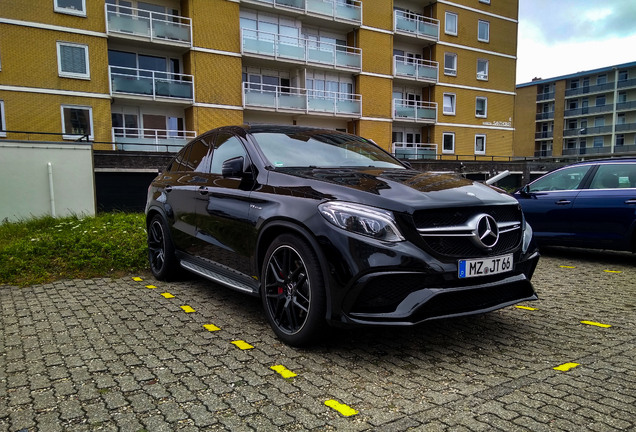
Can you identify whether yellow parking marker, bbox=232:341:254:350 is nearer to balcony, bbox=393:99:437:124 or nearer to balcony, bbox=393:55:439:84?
balcony, bbox=393:99:437:124

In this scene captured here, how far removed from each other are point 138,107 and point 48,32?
5195mm

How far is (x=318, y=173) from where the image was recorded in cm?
365

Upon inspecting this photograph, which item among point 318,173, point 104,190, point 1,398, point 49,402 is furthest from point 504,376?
point 104,190

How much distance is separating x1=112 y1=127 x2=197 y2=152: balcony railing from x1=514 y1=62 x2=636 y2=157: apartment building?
199 feet

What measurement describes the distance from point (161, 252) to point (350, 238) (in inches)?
137

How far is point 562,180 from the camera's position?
295 inches

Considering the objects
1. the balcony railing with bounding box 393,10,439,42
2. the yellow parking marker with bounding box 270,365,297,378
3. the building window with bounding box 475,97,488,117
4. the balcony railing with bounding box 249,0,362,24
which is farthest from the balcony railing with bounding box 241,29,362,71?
the yellow parking marker with bounding box 270,365,297,378

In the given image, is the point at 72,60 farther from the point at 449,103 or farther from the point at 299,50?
the point at 449,103

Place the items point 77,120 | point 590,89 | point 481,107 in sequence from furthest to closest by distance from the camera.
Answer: point 590,89
point 481,107
point 77,120

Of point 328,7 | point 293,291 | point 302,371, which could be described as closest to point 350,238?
point 293,291

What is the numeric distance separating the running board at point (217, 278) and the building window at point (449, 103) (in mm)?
33091

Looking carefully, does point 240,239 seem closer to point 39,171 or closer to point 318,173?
point 318,173

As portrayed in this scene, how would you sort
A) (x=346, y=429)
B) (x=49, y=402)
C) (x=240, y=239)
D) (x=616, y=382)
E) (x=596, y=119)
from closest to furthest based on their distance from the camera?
(x=346, y=429) → (x=49, y=402) → (x=616, y=382) → (x=240, y=239) → (x=596, y=119)

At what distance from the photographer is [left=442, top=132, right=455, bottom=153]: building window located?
34906 millimetres
